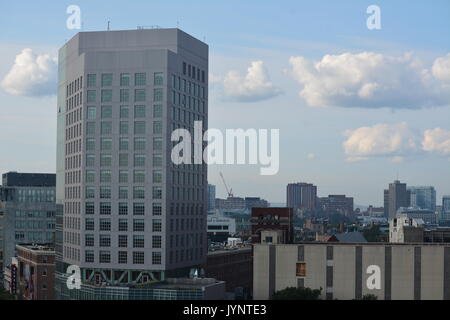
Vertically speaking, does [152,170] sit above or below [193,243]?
above

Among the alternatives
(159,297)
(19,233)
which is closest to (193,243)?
(159,297)

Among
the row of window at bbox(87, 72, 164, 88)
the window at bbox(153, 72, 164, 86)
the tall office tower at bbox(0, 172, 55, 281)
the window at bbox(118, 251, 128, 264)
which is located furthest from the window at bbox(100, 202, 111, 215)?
the tall office tower at bbox(0, 172, 55, 281)

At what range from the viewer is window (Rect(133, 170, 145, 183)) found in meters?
122

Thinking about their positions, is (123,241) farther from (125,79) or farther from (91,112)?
(125,79)

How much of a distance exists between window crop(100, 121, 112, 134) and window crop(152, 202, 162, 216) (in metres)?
12.4

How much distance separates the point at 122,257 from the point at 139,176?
1154cm

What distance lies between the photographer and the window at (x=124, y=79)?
122m

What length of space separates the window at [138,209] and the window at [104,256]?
690 cm

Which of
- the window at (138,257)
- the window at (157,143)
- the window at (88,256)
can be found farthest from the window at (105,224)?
the window at (157,143)

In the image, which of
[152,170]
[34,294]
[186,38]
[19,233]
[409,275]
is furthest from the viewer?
[19,233]

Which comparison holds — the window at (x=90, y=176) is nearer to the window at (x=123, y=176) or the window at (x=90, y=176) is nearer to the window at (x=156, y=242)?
the window at (x=123, y=176)
